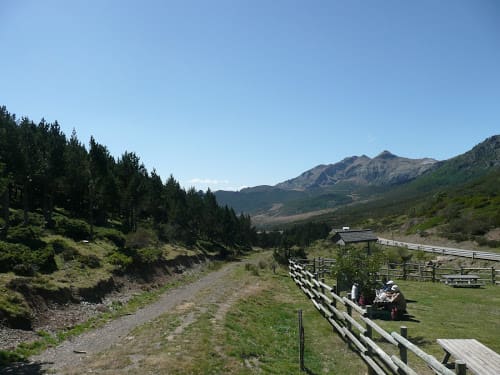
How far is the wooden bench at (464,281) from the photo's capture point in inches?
1038

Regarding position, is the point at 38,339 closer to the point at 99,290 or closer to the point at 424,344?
the point at 99,290

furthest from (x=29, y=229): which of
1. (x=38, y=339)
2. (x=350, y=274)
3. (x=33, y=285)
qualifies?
(x=350, y=274)

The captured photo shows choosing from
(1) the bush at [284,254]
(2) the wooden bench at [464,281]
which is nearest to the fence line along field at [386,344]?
(2) the wooden bench at [464,281]

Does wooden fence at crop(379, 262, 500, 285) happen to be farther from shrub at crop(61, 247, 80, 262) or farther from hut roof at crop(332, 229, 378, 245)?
shrub at crop(61, 247, 80, 262)

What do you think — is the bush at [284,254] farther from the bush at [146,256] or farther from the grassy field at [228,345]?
the grassy field at [228,345]

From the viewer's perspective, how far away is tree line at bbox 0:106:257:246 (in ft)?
114

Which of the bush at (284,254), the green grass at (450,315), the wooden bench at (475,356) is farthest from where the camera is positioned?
the bush at (284,254)

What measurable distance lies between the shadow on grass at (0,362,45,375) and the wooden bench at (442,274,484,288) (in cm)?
2647

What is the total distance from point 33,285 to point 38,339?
532cm

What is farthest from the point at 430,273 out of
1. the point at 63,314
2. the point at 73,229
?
the point at 73,229

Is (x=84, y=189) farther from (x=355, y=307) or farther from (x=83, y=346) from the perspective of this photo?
(x=355, y=307)

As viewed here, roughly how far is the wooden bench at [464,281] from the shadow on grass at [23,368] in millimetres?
Result: 26473

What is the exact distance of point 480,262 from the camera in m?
39.1

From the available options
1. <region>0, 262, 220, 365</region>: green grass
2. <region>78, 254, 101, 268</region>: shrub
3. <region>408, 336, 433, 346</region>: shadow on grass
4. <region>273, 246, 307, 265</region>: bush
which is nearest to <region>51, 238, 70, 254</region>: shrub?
<region>78, 254, 101, 268</region>: shrub
